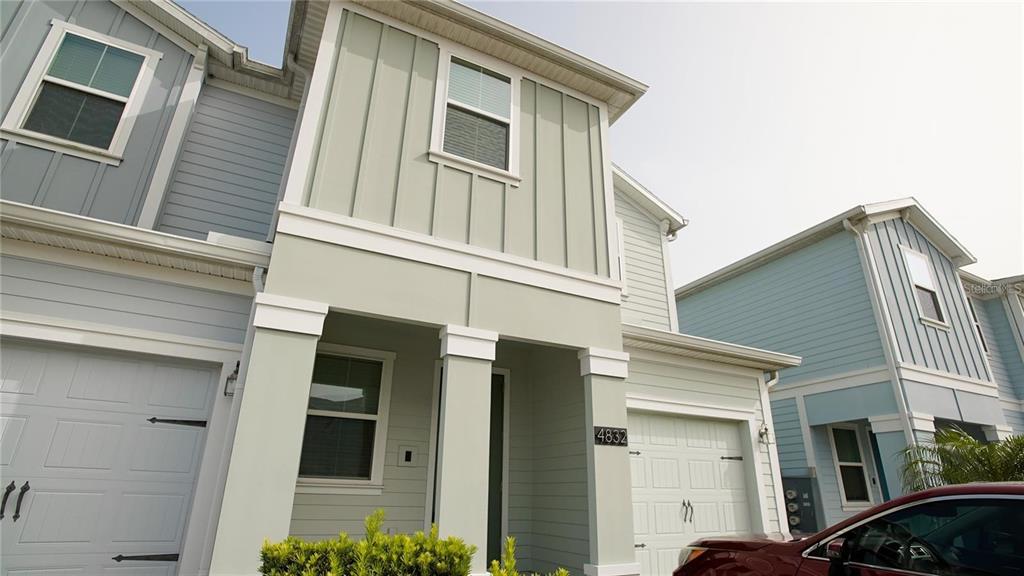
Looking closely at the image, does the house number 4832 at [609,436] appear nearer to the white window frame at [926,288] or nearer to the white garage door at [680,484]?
the white garage door at [680,484]

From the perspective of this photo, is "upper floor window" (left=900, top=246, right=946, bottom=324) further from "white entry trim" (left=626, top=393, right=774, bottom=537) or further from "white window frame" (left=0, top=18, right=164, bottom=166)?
"white window frame" (left=0, top=18, right=164, bottom=166)

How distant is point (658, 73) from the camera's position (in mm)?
7438

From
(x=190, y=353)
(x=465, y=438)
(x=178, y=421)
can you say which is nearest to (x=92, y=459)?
(x=178, y=421)

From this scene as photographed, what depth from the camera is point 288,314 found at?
420cm

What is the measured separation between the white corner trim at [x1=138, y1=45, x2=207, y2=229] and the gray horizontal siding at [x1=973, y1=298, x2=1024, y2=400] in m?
17.5

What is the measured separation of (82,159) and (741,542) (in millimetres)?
7497

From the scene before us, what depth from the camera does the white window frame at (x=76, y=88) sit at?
17.8ft

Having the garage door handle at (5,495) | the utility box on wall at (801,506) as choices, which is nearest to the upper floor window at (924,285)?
the utility box on wall at (801,506)

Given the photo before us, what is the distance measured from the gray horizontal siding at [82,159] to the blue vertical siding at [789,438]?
11.7 m

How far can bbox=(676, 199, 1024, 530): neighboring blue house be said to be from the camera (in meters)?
9.49

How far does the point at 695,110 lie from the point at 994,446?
6.60 m

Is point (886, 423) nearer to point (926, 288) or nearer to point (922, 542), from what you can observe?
point (926, 288)

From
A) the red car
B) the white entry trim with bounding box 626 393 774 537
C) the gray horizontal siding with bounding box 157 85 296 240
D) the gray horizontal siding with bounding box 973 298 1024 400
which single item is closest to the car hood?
the red car
